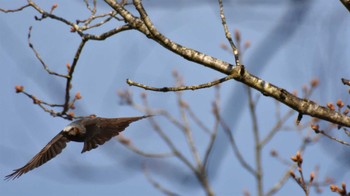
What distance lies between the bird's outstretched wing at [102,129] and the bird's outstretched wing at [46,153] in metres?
0.33

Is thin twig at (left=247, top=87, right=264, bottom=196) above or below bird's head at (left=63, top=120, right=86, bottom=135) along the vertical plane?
above

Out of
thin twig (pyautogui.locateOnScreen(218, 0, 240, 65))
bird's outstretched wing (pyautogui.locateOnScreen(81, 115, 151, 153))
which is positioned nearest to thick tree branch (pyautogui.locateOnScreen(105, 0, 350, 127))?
thin twig (pyautogui.locateOnScreen(218, 0, 240, 65))

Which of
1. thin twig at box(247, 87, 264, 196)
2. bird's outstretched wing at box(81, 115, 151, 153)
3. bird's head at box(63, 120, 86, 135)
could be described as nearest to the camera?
bird's outstretched wing at box(81, 115, 151, 153)

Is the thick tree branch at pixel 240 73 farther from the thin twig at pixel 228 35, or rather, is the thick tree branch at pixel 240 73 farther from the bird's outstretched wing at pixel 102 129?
the bird's outstretched wing at pixel 102 129

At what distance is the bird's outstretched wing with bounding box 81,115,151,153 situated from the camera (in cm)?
601

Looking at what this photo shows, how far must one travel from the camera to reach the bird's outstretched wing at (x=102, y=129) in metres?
6.01

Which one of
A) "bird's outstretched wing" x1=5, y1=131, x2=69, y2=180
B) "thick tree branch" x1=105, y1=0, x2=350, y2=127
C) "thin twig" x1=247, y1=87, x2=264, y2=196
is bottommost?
"thick tree branch" x1=105, y1=0, x2=350, y2=127

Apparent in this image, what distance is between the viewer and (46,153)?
6305 mm

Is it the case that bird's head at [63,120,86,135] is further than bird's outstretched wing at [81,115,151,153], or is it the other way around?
Result: bird's head at [63,120,86,135]

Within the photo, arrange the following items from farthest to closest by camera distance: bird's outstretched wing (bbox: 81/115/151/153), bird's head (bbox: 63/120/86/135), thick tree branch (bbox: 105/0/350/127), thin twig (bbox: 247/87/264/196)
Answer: thin twig (bbox: 247/87/264/196) → bird's head (bbox: 63/120/86/135) → bird's outstretched wing (bbox: 81/115/151/153) → thick tree branch (bbox: 105/0/350/127)

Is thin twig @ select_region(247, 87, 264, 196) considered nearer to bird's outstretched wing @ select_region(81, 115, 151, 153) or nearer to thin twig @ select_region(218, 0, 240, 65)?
bird's outstretched wing @ select_region(81, 115, 151, 153)

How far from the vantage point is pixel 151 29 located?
3832 mm

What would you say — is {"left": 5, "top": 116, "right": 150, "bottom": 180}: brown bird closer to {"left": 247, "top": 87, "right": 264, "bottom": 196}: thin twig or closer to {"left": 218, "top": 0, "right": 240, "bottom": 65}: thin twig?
{"left": 218, "top": 0, "right": 240, "bottom": 65}: thin twig

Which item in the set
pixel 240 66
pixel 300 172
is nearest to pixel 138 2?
pixel 240 66
